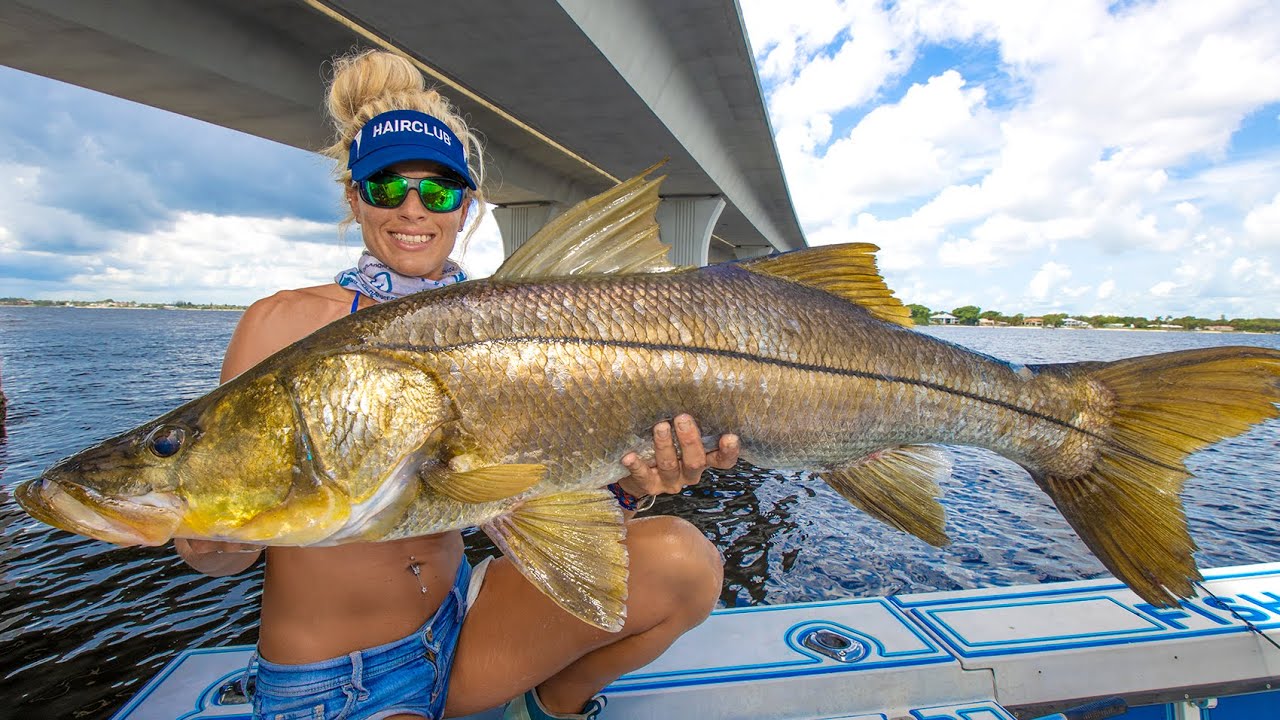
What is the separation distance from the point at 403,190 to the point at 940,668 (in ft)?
10.2

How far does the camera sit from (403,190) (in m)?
2.58

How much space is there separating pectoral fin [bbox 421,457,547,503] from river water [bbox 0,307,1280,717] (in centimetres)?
463

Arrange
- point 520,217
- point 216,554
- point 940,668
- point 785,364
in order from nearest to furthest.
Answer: point 216,554
point 785,364
point 940,668
point 520,217

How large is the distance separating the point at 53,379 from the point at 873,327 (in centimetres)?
2795

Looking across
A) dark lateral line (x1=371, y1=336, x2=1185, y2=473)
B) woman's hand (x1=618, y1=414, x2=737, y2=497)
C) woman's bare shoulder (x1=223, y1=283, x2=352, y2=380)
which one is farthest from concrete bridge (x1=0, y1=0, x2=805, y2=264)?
woman's hand (x1=618, y1=414, x2=737, y2=497)

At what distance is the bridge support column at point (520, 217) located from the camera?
21.6 meters

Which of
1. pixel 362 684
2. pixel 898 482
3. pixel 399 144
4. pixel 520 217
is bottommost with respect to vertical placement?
pixel 362 684

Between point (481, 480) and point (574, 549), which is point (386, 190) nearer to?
point (481, 480)

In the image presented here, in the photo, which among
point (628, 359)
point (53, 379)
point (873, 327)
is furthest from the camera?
point (53, 379)

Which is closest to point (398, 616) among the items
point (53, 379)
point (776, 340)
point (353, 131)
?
point (776, 340)

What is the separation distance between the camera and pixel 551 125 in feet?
45.4

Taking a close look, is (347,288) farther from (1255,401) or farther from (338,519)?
(1255,401)

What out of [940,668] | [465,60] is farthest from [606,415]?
[465,60]

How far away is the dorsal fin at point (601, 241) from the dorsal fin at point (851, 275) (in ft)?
1.39
